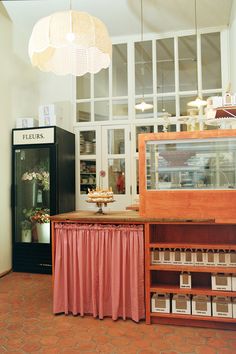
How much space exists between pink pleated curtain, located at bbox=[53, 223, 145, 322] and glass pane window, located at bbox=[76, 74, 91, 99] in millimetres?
3008

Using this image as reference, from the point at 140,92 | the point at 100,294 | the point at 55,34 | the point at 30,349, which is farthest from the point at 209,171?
the point at 140,92

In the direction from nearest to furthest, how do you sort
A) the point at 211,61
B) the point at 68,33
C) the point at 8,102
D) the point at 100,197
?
the point at 68,33
the point at 100,197
the point at 8,102
the point at 211,61

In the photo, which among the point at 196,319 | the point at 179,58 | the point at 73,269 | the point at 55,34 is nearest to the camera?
the point at 55,34

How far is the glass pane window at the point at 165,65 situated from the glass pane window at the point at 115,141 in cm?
98

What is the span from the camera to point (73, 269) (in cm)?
318

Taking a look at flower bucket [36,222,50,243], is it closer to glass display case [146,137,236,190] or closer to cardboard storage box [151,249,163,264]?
cardboard storage box [151,249,163,264]

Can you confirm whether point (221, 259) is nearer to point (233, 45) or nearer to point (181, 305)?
point (181, 305)

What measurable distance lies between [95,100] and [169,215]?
10.3 feet

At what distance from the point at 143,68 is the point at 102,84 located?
76 centimetres

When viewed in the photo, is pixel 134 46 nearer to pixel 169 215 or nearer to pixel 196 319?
pixel 169 215

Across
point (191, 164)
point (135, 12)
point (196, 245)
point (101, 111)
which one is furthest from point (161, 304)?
point (135, 12)

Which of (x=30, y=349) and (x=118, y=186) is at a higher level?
(x=118, y=186)

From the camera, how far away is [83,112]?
5523 millimetres

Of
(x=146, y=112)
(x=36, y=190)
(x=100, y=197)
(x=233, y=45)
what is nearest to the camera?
(x=100, y=197)
